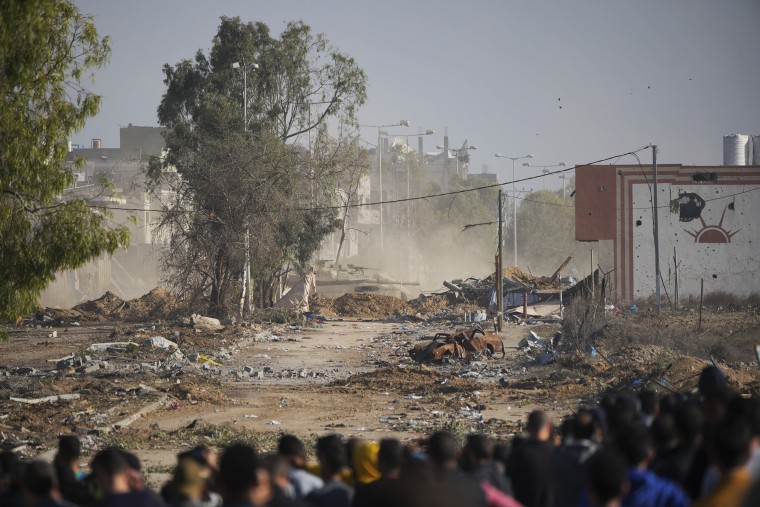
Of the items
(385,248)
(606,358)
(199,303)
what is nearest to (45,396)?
(606,358)

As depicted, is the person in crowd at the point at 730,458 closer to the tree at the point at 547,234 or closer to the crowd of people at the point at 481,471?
the crowd of people at the point at 481,471

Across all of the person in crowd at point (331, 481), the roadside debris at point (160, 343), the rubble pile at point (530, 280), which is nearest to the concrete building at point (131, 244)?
the rubble pile at point (530, 280)

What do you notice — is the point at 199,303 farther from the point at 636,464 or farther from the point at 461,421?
the point at 636,464

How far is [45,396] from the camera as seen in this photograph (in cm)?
1823

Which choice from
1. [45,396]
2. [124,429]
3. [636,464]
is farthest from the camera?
[45,396]

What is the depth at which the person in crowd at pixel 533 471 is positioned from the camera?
650 centimetres

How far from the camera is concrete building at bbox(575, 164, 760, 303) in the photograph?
1759 inches

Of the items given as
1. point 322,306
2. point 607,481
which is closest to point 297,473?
point 607,481

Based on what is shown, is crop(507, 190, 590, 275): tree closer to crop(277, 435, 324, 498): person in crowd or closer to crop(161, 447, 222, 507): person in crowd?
crop(277, 435, 324, 498): person in crowd

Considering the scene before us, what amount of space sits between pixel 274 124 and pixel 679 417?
145 feet

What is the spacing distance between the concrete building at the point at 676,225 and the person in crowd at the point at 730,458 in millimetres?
40336

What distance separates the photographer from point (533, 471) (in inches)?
257

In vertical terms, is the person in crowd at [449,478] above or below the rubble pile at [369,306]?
above

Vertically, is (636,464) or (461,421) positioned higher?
(636,464)
